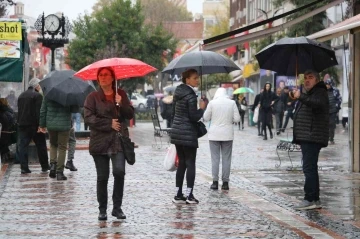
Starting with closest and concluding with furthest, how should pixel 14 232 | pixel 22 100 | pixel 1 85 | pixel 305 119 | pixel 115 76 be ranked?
pixel 14 232 → pixel 115 76 → pixel 305 119 → pixel 22 100 → pixel 1 85

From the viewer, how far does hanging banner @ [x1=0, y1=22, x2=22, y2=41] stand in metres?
19.5

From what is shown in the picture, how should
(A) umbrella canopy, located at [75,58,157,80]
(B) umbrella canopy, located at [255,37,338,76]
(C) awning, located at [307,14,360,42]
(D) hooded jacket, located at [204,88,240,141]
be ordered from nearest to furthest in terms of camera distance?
(A) umbrella canopy, located at [75,58,157,80] → (C) awning, located at [307,14,360,42] → (B) umbrella canopy, located at [255,37,338,76] → (D) hooded jacket, located at [204,88,240,141]

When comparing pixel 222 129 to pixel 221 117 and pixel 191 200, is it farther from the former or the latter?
pixel 191 200

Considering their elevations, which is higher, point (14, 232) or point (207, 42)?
point (207, 42)

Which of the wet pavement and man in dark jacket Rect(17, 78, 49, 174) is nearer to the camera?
the wet pavement

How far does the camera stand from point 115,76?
11.2 meters

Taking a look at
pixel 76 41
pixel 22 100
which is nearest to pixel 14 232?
pixel 22 100

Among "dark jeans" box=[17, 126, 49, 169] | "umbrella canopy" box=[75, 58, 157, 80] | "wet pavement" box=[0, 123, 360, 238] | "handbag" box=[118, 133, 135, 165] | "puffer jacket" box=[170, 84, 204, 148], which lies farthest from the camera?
"dark jeans" box=[17, 126, 49, 169]

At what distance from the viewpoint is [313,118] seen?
39.0 ft

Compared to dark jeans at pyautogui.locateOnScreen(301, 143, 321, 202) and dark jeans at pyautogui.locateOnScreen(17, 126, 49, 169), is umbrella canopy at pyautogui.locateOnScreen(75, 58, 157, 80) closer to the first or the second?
dark jeans at pyautogui.locateOnScreen(301, 143, 321, 202)

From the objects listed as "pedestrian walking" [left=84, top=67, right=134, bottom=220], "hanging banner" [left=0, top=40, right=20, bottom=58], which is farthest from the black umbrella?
"pedestrian walking" [left=84, top=67, right=134, bottom=220]

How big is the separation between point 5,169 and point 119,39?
3393 cm

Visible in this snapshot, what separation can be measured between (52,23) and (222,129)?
577 inches

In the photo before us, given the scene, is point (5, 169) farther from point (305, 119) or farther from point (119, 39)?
point (119, 39)
